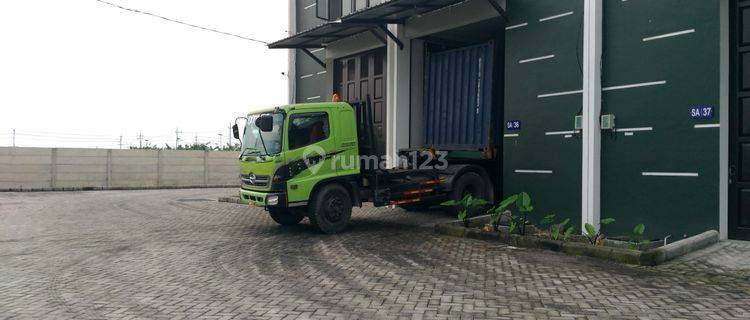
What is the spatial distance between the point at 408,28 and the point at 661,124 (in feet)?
22.7

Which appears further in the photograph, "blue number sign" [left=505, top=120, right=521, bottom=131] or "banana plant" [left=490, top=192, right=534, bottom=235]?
"blue number sign" [left=505, top=120, right=521, bottom=131]

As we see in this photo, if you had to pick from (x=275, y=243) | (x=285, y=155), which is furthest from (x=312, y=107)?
(x=275, y=243)

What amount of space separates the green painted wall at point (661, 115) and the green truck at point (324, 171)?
3.15 meters

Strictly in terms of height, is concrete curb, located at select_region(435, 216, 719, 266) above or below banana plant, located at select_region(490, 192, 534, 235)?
below

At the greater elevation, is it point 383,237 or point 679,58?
point 679,58

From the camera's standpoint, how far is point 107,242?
30.5 ft

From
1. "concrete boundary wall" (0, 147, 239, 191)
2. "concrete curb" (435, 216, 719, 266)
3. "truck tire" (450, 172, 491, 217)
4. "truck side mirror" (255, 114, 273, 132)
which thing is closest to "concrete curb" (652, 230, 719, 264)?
"concrete curb" (435, 216, 719, 266)

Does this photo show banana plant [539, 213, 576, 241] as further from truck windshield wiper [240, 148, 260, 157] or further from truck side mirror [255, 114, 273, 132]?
truck windshield wiper [240, 148, 260, 157]

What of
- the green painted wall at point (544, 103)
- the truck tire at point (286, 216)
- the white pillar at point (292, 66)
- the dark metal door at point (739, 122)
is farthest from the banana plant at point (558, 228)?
the white pillar at point (292, 66)

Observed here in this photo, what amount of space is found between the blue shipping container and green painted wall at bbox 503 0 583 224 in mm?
761

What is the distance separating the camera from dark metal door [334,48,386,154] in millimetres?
14320

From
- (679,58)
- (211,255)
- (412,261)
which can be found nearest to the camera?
(412,261)

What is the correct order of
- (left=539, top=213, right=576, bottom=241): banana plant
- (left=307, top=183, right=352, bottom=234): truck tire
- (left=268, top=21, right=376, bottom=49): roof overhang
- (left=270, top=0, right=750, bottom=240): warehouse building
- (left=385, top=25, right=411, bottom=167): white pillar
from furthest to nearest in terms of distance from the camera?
(left=268, top=21, right=376, bottom=49): roof overhang, (left=385, top=25, right=411, bottom=167): white pillar, (left=307, top=183, right=352, bottom=234): truck tire, (left=539, top=213, right=576, bottom=241): banana plant, (left=270, top=0, right=750, bottom=240): warehouse building

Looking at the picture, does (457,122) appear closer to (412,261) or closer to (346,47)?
(346,47)
